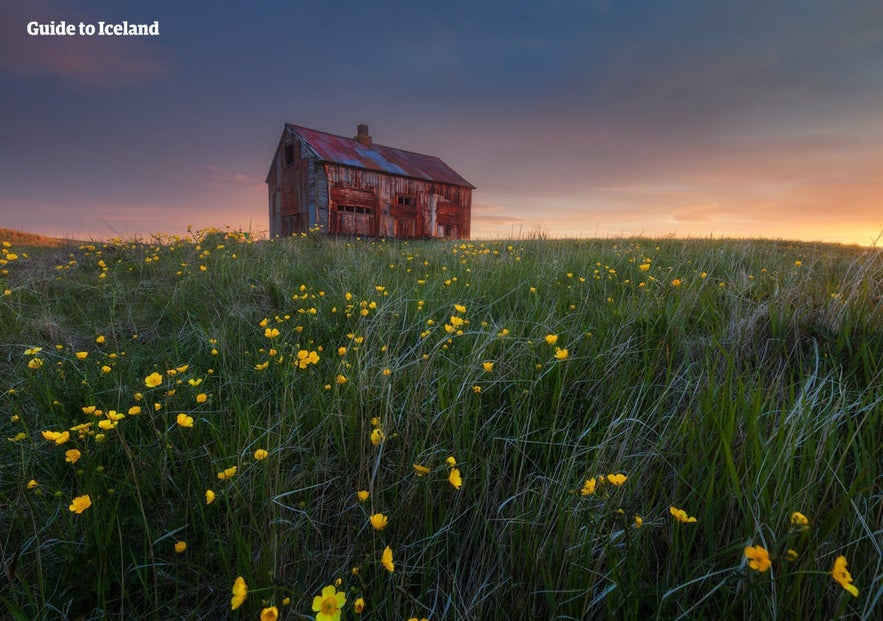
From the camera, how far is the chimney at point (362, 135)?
72.6ft

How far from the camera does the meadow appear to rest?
119cm

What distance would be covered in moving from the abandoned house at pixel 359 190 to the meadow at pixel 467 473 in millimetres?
14872

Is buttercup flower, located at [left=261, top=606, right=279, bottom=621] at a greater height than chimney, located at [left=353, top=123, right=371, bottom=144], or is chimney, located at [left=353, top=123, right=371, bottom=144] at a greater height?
chimney, located at [left=353, top=123, right=371, bottom=144]

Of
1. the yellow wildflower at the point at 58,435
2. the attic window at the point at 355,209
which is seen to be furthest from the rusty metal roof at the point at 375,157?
the yellow wildflower at the point at 58,435

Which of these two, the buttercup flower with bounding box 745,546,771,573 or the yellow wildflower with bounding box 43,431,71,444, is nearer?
the buttercup flower with bounding box 745,546,771,573

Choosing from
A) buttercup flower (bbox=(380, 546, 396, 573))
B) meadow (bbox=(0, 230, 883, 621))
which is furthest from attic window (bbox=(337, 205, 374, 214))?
buttercup flower (bbox=(380, 546, 396, 573))

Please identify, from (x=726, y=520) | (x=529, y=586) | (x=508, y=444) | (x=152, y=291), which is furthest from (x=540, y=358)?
(x=152, y=291)

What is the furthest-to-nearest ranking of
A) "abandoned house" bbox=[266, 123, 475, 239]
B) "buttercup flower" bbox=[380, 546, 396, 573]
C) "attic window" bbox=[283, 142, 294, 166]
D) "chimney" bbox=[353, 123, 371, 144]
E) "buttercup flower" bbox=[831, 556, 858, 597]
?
"chimney" bbox=[353, 123, 371, 144] → "attic window" bbox=[283, 142, 294, 166] → "abandoned house" bbox=[266, 123, 475, 239] → "buttercup flower" bbox=[380, 546, 396, 573] → "buttercup flower" bbox=[831, 556, 858, 597]

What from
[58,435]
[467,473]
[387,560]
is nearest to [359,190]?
[58,435]

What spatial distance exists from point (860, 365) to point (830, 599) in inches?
70.3

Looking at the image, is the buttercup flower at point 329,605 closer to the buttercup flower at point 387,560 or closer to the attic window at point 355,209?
the buttercup flower at point 387,560

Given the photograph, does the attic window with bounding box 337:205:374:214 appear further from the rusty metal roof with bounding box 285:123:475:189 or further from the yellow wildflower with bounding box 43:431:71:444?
the yellow wildflower with bounding box 43:431:71:444

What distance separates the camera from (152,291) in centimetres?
462

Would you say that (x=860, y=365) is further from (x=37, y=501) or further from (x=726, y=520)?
(x=37, y=501)
